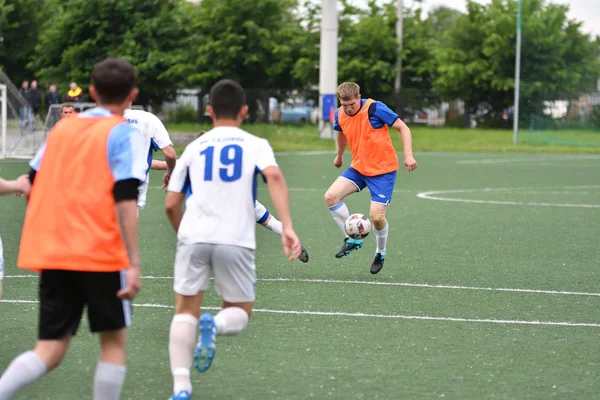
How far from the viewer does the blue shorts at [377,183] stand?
407 inches

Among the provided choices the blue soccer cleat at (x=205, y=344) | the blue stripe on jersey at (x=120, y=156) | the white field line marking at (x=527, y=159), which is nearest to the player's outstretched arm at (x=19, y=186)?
the blue stripe on jersey at (x=120, y=156)

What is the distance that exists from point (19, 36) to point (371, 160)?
41.4 m

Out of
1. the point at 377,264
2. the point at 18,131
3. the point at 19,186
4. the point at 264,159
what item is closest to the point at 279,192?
the point at 264,159

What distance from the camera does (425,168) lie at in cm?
2714

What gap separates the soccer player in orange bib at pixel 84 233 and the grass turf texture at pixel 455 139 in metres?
31.3

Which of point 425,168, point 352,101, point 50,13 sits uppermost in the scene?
point 50,13

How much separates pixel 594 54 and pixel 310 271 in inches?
1602

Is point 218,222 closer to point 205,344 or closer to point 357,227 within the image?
point 205,344

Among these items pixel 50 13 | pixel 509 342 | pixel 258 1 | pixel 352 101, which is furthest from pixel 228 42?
pixel 509 342

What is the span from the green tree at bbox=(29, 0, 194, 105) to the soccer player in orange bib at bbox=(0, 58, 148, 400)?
133 ft

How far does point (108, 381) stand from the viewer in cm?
456

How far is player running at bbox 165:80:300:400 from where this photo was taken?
5137 millimetres

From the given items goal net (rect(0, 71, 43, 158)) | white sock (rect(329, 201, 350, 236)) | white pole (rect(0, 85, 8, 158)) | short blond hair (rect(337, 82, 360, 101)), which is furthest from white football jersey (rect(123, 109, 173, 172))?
goal net (rect(0, 71, 43, 158))

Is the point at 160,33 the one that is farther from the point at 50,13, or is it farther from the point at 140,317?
the point at 140,317
